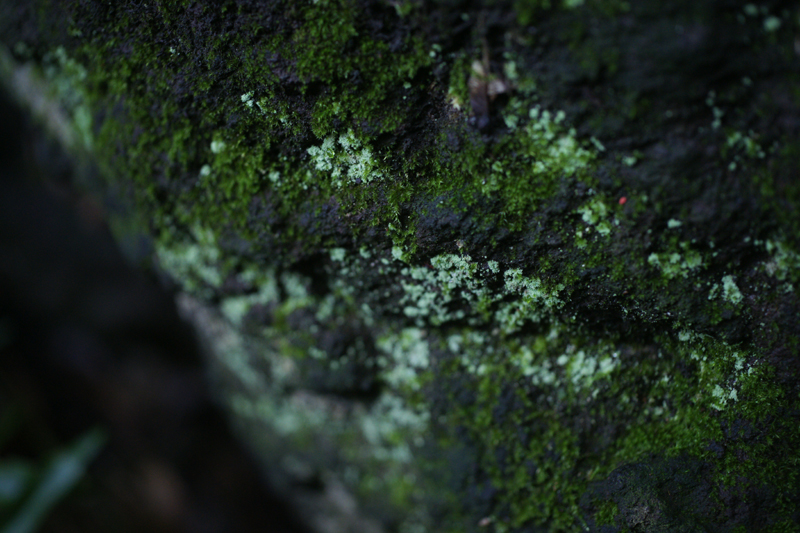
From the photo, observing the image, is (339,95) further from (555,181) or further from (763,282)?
(763,282)

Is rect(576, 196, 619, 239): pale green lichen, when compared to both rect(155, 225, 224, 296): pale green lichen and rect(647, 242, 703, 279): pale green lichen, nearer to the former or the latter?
rect(647, 242, 703, 279): pale green lichen

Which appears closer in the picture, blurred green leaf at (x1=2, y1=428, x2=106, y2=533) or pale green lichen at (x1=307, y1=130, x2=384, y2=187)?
pale green lichen at (x1=307, y1=130, x2=384, y2=187)

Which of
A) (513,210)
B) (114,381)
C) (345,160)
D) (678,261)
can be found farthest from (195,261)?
(114,381)

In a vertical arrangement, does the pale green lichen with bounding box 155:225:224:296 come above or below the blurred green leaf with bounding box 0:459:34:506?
above

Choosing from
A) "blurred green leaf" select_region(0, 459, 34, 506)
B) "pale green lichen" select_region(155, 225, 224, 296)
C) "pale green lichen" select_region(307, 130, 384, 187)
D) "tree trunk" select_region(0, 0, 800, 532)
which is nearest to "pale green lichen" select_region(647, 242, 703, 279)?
"tree trunk" select_region(0, 0, 800, 532)

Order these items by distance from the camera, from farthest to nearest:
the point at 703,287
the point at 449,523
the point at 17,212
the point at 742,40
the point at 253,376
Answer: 1. the point at 17,212
2. the point at 253,376
3. the point at 449,523
4. the point at 703,287
5. the point at 742,40

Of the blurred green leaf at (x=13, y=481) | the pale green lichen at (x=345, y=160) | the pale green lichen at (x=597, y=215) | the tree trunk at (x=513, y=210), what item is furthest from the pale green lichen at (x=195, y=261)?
the blurred green leaf at (x=13, y=481)

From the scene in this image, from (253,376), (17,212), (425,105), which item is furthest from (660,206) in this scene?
(17,212)

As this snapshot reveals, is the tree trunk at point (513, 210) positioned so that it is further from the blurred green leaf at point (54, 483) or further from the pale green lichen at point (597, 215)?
the blurred green leaf at point (54, 483)
